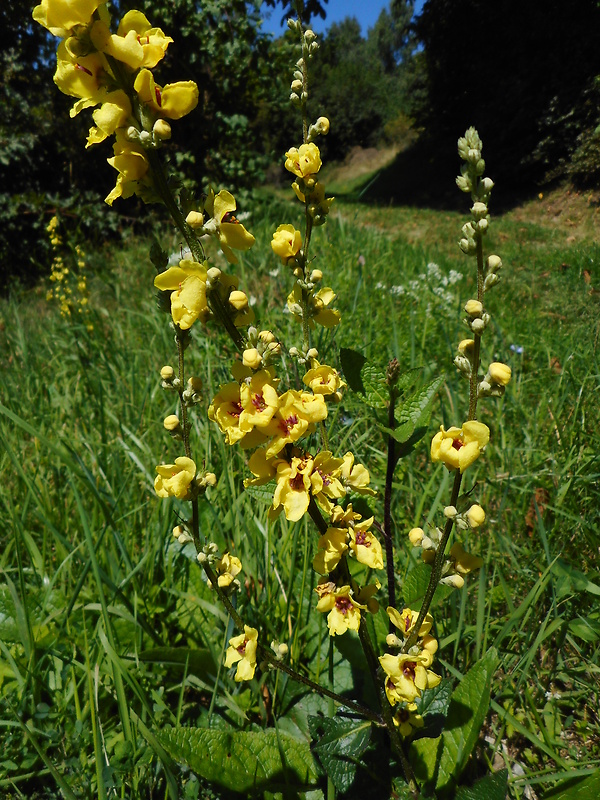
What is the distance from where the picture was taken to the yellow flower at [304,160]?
1.09 meters

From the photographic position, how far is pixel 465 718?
46.1 inches

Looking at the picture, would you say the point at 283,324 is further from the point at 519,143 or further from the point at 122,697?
the point at 519,143

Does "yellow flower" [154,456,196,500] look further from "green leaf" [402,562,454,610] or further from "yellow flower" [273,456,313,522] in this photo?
"green leaf" [402,562,454,610]

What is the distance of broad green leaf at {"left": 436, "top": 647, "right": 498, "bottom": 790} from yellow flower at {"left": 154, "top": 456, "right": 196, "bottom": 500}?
797mm

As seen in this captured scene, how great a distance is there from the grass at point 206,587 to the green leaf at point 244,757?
2.3 inches

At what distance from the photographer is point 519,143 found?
1286cm

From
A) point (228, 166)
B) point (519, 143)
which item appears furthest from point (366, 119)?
point (228, 166)

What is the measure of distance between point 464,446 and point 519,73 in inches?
640

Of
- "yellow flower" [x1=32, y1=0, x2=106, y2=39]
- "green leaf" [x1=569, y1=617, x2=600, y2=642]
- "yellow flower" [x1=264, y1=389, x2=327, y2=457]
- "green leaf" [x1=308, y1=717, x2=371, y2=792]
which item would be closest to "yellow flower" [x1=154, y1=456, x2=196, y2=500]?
"yellow flower" [x1=264, y1=389, x2=327, y2=457]

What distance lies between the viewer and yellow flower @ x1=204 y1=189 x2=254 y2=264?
3.06 feet

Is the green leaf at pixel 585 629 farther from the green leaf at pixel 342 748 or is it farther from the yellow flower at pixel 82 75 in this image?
the yellow flower at pixel 82 75

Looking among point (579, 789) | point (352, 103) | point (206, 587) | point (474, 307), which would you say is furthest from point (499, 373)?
point (352, 103)

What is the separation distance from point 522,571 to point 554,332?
2.39 meters

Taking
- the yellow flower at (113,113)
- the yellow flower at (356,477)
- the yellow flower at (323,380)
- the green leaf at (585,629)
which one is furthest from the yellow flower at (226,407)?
the green leaf at (585,629)
